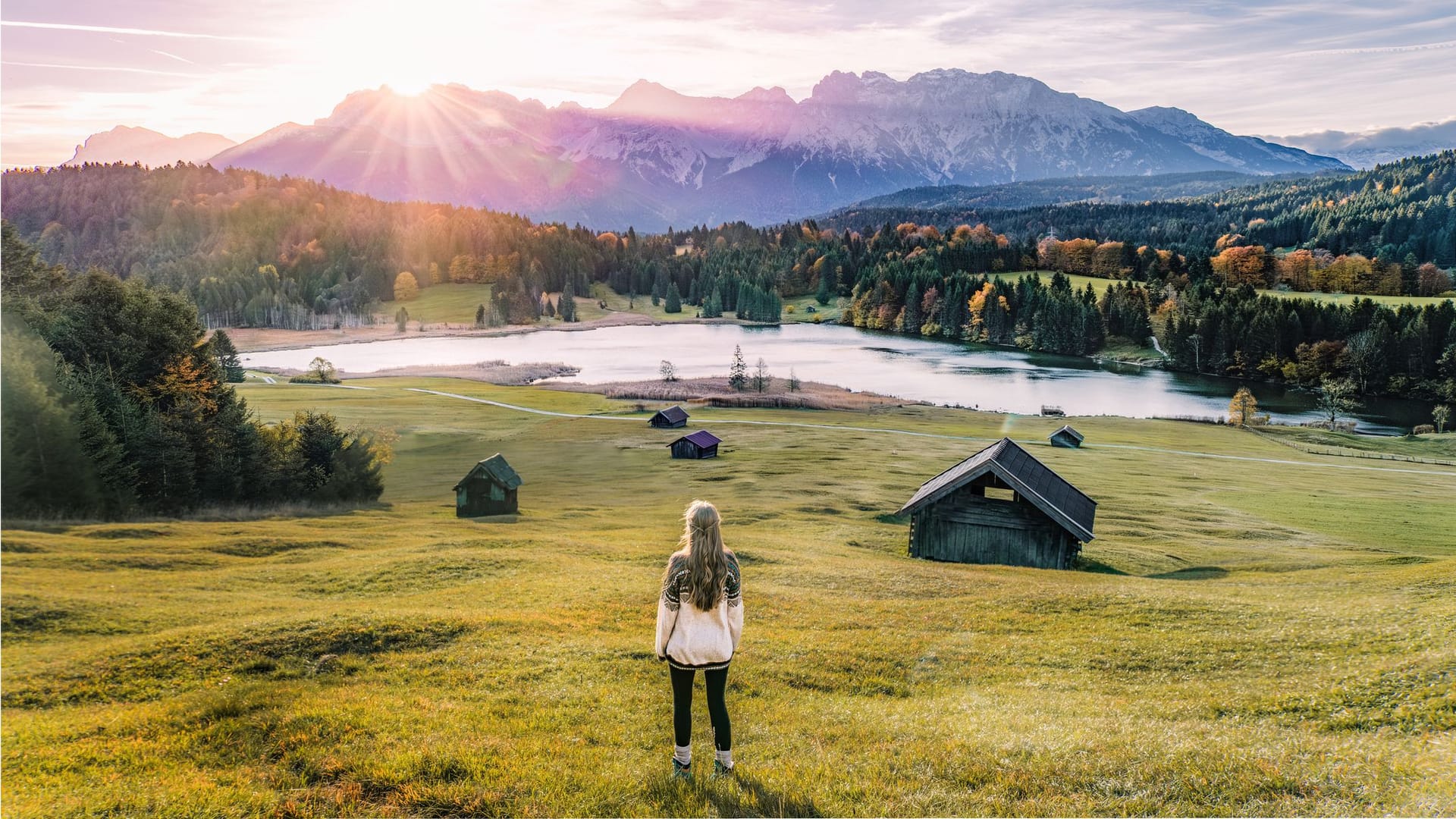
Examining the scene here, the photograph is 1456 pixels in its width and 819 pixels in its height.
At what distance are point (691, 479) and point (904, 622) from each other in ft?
126

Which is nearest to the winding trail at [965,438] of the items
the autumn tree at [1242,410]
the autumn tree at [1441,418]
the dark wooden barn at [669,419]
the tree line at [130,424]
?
the dark wooden barn at [669,419]

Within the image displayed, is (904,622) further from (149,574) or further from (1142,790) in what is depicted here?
(149,574)

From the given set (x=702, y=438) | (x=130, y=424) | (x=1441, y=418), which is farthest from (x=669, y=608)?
(x=1441, y=418)

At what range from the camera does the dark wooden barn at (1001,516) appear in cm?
3541

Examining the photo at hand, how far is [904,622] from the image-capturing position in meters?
23.3

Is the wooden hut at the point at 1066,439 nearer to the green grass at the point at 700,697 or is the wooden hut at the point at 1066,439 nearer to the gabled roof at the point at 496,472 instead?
the green grass at the point at 700,697

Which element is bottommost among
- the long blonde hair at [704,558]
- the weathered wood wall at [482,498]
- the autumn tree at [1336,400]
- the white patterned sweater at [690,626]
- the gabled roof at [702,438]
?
the weathered wood wall at [482,498]

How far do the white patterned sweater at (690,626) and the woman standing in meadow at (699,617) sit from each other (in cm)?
1

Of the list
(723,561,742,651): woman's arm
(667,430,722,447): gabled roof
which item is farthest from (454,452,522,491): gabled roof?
(723,561,742,651): woman's arm

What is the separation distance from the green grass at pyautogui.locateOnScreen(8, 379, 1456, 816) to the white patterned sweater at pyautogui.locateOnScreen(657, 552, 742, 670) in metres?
1.77

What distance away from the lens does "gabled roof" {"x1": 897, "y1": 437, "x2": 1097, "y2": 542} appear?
34.9 metres

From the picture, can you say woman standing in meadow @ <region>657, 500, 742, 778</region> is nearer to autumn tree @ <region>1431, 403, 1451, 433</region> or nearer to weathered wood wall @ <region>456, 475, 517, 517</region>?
weathered wood wall @ <region>456, 475, 517, 517</region>

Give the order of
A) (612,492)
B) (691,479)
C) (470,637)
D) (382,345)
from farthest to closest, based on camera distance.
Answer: (382,345)
(691,479)
(612,492)
(470,637)

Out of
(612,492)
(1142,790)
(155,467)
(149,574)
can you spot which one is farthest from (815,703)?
(612,492)
